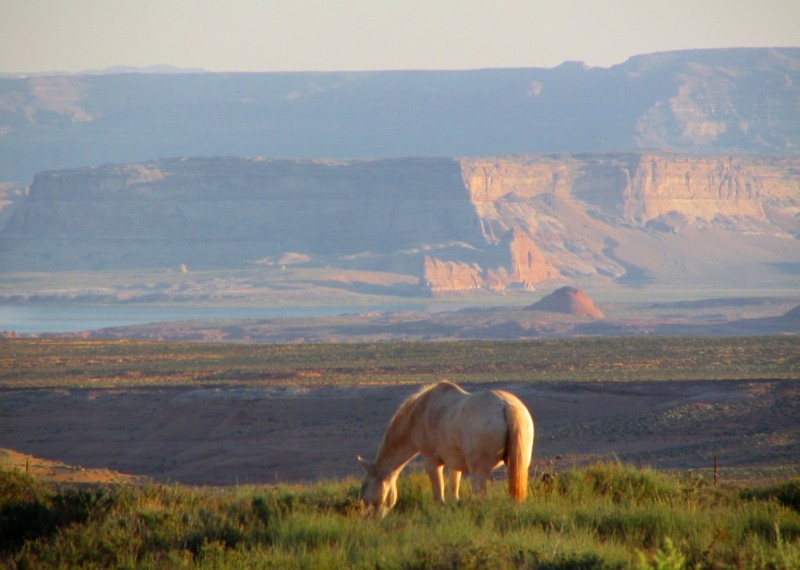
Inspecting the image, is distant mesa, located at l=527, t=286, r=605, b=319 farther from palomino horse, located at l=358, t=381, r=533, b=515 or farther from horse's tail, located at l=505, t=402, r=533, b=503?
horse's tail, located at l=505, t=402, r=533, b=503

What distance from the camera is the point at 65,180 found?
13788cm

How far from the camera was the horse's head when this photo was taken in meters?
11.3

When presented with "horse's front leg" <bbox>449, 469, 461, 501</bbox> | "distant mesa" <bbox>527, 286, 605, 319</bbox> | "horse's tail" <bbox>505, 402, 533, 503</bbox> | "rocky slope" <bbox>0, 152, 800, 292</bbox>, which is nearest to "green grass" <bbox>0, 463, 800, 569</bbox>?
"horse's tail" <bbox>505, 402, 533, 503</bbox>

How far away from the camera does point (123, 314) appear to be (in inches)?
4254

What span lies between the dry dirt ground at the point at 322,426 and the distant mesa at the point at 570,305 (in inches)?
1993

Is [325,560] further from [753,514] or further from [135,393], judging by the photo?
[135,393]

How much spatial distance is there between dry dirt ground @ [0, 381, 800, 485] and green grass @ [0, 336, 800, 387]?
11.2 feet

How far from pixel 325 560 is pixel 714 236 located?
135 m

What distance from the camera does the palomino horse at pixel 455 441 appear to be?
421 inches

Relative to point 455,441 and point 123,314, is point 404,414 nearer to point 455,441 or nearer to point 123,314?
point 455,441

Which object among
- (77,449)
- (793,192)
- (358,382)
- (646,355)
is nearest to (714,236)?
(793,192)

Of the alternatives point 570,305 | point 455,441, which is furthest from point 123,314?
point 455,441

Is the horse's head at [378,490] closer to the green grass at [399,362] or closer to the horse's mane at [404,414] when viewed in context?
the horse's mane at [404,414]

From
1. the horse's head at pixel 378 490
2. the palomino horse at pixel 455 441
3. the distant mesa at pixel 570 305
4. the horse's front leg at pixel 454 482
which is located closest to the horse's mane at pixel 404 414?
the palomino horse at pixel 455 441
